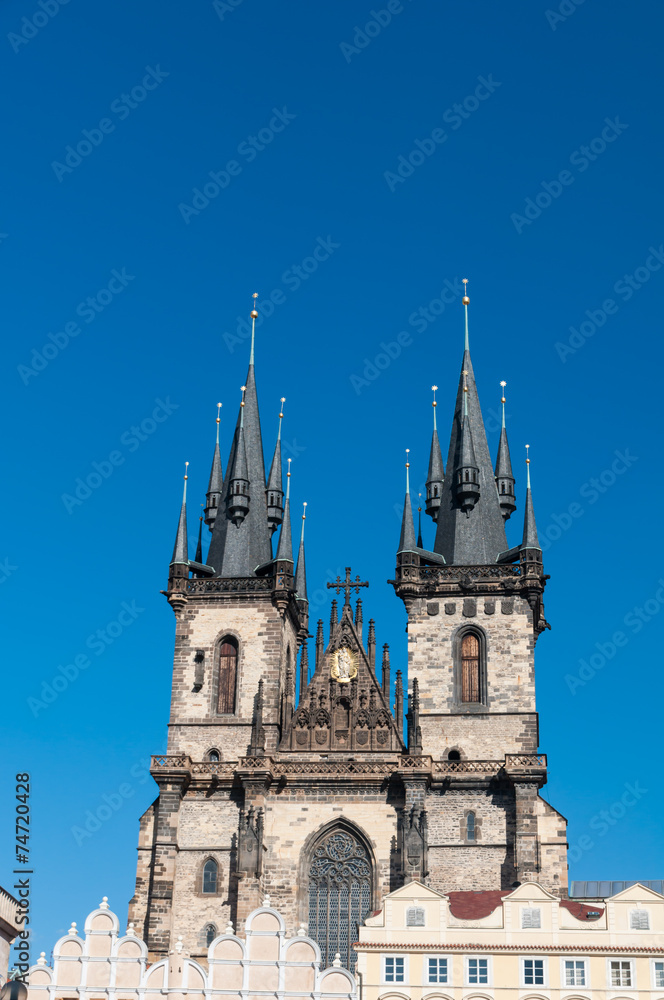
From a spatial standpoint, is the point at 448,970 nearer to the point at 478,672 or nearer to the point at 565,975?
the point at 565,975

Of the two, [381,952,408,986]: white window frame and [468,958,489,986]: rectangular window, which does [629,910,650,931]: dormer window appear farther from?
[381,952,408,986]: white window frame

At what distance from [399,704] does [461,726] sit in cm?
236

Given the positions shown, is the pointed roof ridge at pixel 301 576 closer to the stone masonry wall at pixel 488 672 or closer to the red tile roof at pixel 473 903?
the stone masonry wall at pixel 488 672

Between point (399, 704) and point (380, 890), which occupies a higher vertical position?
point (399, 704)

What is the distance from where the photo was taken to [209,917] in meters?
52.2

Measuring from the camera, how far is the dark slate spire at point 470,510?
58.9 m

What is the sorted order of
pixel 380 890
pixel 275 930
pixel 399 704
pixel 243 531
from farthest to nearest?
pixel 243 531, pixel 399 704, pixel 380 890, pixel 275 930

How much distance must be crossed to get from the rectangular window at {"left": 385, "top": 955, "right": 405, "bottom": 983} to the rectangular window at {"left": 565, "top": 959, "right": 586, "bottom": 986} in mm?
4245

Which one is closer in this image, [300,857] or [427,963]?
[427,963]

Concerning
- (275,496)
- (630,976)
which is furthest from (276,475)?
(630,976)

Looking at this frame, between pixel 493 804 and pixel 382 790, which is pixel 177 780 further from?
pixel 493 804

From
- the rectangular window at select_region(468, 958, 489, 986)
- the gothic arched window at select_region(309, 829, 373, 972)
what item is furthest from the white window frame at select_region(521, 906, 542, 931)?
the gothic arched window at select_region(309, 829, 373, 972)

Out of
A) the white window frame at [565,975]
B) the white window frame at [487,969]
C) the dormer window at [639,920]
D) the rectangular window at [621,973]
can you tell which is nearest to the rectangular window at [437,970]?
Answer: the white window frame at [487,969]

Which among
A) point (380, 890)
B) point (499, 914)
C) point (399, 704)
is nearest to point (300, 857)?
point (380, 890)
